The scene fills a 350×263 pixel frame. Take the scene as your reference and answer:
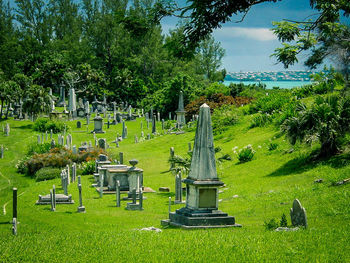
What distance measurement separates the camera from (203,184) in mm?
16312

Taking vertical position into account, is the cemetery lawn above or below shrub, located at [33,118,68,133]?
below

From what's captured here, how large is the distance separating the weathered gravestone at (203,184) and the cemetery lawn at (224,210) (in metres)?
1.04

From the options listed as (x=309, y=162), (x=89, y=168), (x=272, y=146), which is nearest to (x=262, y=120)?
(x=272, y=146)

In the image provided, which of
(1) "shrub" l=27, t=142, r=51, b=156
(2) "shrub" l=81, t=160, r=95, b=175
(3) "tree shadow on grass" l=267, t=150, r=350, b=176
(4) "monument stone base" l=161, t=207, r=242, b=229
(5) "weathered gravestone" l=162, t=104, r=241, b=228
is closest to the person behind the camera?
(4) "monument stone base" l=161, t=207, r=242, b=229

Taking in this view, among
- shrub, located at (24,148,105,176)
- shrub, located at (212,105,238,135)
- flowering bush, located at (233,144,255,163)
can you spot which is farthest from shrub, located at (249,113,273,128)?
shrub, located at (24,148,105,176)

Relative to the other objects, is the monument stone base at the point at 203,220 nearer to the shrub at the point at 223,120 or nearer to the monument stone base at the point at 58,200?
the monument stone base at the point at 58,200

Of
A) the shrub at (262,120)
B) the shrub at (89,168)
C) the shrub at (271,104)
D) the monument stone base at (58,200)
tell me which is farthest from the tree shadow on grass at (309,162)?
the shrub at (271,104)

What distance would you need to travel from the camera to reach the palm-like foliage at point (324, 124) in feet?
78.3

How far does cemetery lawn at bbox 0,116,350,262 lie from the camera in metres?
11.8

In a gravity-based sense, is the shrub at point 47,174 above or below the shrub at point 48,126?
below

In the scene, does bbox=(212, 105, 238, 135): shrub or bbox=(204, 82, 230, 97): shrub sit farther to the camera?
bbox=(204, 82, 230, 97): shrub

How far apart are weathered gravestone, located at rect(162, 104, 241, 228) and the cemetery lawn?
104 centimetres

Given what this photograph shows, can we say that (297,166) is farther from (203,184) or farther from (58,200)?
(58,200)

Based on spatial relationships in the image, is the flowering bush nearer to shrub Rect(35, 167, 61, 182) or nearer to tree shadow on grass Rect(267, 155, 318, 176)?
tree shadow on grass Rect(267, 155, 318, 176)
